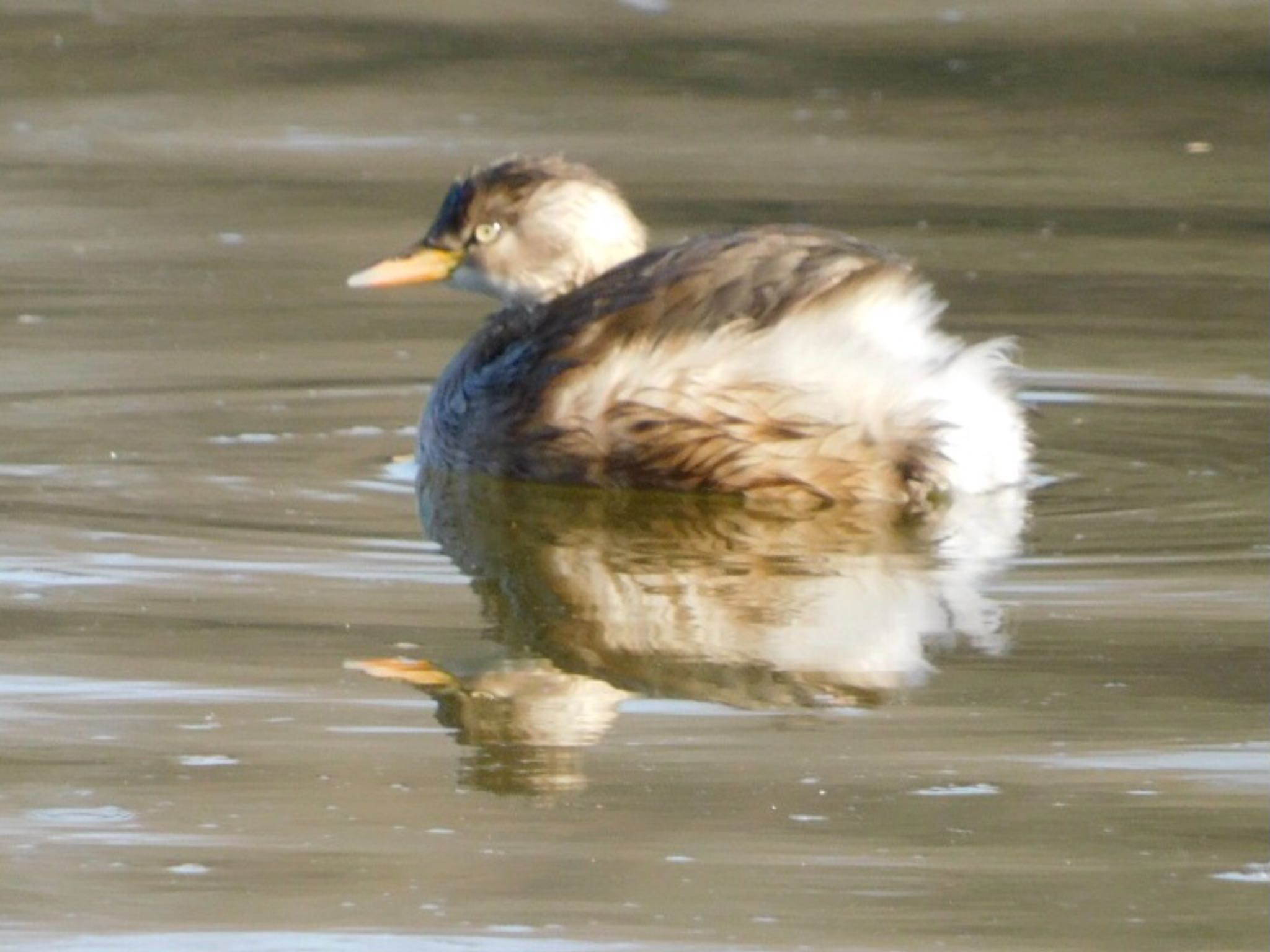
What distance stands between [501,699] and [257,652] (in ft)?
1.52

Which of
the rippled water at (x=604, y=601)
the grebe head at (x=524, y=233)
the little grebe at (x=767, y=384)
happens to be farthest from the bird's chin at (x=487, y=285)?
the little grebe at (x=767, y=384)

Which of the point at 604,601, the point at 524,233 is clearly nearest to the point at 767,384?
the point at 604,601

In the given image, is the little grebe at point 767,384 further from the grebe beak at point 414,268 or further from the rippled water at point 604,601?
the grebe beak at point 414,268

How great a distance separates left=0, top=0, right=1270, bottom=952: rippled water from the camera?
3.71 metres

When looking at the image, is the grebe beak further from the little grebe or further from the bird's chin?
the little grebe

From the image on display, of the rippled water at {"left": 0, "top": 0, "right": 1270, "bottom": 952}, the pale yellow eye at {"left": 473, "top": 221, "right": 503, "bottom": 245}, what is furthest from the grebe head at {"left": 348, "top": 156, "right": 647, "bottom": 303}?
the rippled water at {"left": 0, "top": 0, "right": 1270, "bottom": 952}

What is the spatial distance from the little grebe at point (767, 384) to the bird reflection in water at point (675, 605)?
74 millimetres

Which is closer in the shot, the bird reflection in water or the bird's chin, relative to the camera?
the bird reflection in water

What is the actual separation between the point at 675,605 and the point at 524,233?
199 centimetres

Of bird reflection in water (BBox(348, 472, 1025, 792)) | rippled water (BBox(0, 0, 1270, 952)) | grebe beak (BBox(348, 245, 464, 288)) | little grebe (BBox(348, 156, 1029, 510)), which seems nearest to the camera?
rippled water (BBox(0, 0, 1270, 952))

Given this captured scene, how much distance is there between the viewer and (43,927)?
11.7 ft

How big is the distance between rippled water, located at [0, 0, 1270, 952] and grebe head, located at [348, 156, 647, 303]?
38 cm

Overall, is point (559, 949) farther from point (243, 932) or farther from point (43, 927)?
point (43, 927)

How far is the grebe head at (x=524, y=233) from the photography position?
6.93 metres
